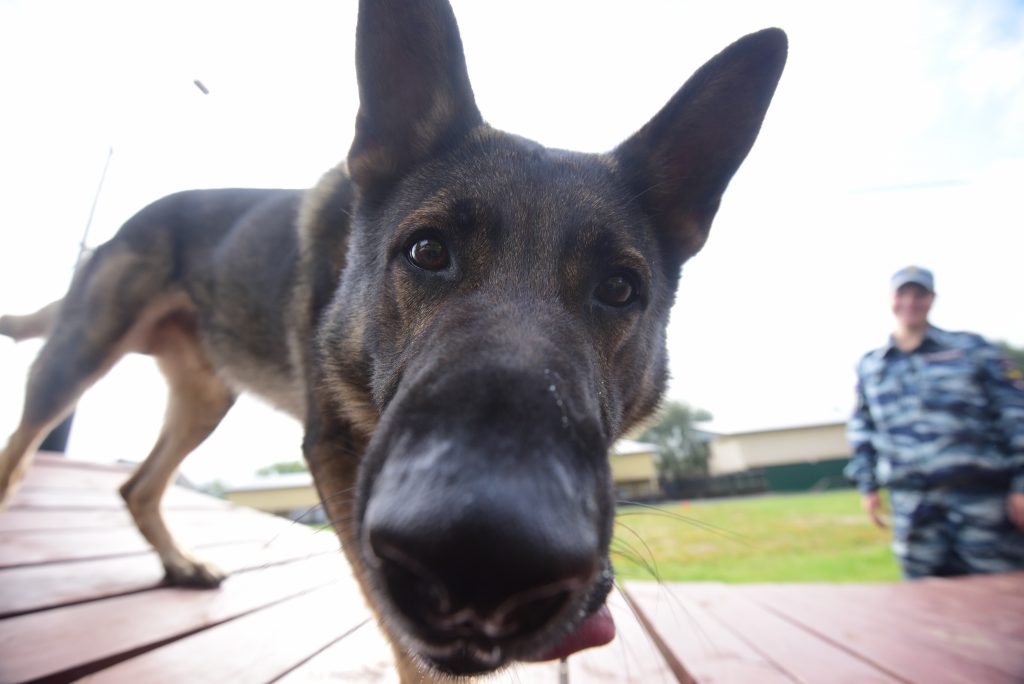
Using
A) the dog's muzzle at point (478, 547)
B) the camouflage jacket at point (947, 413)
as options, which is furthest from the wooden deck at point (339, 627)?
the dog's muzzle at point (478, 547)

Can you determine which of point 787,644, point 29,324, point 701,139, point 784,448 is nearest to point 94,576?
point 29,324

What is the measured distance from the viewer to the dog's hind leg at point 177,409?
318 cm

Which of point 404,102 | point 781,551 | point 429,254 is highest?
point 404,102

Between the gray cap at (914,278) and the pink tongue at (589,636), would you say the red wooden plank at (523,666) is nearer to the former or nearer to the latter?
the pink tongue at (589,636)

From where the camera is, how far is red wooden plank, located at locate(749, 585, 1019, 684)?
1952mm

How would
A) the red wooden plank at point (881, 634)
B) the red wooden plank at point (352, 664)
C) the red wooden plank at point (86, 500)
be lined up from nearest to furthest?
the red wooden plank at point (352, 664)
the red wooden plank at point (881, 634)
the red wooden plank at point (86, 500)

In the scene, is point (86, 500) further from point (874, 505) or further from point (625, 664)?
point (874, 505)

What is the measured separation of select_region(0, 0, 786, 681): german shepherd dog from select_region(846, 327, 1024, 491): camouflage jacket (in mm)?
2667

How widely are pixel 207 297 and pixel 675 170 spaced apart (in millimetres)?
2676

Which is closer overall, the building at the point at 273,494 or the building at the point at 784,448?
the building at the point at 273,494

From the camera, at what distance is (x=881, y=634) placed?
2.40 meters

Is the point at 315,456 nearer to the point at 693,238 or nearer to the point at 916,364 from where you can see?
the point at 693,238

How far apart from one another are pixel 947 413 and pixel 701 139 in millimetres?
2978

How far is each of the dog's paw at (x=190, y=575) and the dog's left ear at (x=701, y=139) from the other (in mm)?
2836
